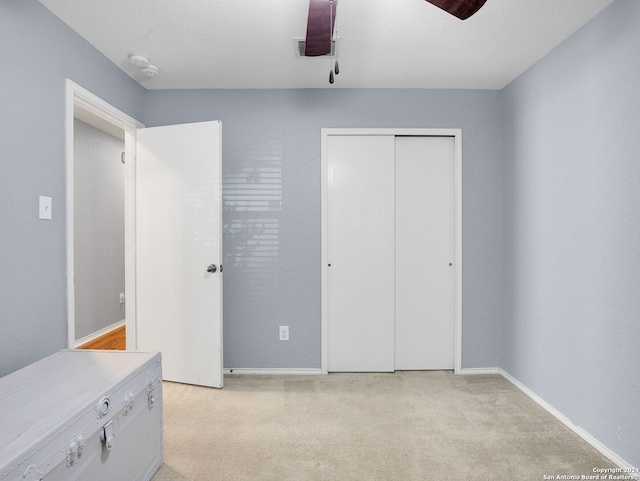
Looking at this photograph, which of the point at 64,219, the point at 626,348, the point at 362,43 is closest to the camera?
the point at 626,348

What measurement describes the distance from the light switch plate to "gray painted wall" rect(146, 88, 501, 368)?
1212 millimetres

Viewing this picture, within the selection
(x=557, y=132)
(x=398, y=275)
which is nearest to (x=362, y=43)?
(x=557, y=132)

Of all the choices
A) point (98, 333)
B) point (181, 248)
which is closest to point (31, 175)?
point (181, 248)

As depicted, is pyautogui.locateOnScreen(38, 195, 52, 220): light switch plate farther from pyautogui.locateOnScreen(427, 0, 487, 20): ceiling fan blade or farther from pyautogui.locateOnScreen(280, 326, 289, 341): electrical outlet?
pyautogui.locateOnScreen(427, 0, 487, 20): ceiling fan blade

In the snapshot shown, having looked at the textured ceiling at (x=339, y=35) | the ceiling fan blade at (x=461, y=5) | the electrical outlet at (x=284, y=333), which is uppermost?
the textured ceiling at (x=339, y=35)

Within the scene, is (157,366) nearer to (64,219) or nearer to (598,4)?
(64,219)

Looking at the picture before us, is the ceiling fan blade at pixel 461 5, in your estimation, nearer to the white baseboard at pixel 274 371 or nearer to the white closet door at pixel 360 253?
the white closet door at pixel 360 253

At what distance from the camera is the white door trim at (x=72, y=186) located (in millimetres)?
1937

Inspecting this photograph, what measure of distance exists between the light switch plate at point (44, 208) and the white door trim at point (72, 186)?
13 centimetres

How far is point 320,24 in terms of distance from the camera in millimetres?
1683

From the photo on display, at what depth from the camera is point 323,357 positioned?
283 centimetres

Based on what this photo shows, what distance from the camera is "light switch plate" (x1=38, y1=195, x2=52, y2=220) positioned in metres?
1.74

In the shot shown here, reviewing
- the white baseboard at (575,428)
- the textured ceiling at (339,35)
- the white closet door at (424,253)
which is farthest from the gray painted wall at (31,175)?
the white baseboard at (575,428)

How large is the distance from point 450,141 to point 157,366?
270 cm
